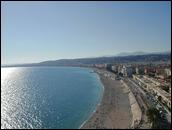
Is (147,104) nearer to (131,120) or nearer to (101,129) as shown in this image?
(131,120)

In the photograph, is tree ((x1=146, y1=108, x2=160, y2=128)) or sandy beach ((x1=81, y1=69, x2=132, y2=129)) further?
sandy beach ((x1=81, y1=69, x2=132, y2=129))

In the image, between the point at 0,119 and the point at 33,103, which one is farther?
the point at 33,103

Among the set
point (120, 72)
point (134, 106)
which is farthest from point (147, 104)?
point (120, 72)

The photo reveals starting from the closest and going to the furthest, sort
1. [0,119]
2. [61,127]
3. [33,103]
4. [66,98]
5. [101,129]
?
[101,129] → [61,127] → [0,119] → [33,103] → [66,98]

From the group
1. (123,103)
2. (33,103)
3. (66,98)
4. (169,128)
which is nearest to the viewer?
(169,128)

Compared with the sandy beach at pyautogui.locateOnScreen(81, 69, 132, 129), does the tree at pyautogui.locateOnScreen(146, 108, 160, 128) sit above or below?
above

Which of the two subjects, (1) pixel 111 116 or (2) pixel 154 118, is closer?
(2) pixel 154 118

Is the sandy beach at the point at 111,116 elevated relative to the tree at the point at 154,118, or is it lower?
lower

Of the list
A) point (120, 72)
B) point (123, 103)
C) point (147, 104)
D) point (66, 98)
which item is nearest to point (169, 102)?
point (147, 104)

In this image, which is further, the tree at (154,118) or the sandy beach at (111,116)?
the sandy beach at (111,116)

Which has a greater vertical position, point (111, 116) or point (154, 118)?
point (154, 118)
